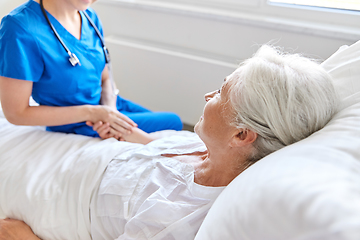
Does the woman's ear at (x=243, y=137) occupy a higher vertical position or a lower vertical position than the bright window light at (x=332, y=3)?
lower

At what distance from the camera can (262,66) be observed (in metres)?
0.82

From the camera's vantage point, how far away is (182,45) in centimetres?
183

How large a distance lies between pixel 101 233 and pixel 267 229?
0.63 metres

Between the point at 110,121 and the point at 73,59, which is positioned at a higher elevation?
the point at 73,59

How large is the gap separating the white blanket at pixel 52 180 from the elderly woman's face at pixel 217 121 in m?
0.35

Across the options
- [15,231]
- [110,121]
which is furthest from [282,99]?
[15,231]

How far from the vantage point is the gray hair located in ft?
2.53

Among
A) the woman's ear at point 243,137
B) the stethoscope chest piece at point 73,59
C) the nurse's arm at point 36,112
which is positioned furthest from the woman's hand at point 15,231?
the woman's ear at point 243,137

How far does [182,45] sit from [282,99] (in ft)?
3.79

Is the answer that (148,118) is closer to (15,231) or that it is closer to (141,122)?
(141,122)

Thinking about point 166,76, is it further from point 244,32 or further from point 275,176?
point 275,176

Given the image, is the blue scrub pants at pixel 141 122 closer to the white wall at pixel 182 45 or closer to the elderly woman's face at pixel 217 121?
the white wall at pixel 182 45

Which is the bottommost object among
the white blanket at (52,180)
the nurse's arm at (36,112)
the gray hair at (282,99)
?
the white blanket at (52,180)

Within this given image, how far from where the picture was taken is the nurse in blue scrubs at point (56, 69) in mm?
1105
